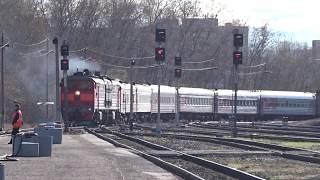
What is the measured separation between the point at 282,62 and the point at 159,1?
130 ft

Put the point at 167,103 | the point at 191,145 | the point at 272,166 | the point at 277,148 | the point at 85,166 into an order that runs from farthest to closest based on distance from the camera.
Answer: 1. the point at 167,103
2. the point at 191,145
3. the point at 277,148
4. the point at 272,166
5. the point at 85,166

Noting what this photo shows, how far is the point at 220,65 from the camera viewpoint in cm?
12775

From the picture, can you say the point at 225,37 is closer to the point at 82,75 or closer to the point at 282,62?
the point at 282,62

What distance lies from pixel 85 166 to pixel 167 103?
5491cm

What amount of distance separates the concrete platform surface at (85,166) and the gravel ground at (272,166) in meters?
2.47

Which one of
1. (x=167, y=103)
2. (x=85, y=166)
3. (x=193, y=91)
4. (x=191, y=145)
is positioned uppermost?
(x=193, y=91)

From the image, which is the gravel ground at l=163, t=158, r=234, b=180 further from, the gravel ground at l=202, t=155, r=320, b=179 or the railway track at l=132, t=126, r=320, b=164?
the railway track at l=132, t=126, r=320, b=164

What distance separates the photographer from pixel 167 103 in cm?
7906

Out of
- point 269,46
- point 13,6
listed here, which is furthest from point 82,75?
point 269,46

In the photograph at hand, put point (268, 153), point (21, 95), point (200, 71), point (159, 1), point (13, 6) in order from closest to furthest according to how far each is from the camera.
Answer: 1. point (268, 153)
2. point (21, 95)
3. point (13, 6)
4. point (159, 1)
5. point (200, 71)

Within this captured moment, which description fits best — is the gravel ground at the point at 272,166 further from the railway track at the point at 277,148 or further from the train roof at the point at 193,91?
the train roof at the point at 193,91

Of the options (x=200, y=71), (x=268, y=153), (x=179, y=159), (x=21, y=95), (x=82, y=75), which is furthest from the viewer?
(x=200, y=71)

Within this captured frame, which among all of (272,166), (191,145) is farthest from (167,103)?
(272,166)

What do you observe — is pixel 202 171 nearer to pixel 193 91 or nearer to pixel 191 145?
pixel 191 145
